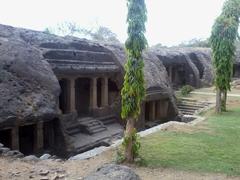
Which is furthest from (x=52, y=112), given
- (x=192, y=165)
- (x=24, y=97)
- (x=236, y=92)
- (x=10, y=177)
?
(x=236, y=92)

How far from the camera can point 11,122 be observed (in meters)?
13.7

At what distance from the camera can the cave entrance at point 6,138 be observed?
14.6 metres

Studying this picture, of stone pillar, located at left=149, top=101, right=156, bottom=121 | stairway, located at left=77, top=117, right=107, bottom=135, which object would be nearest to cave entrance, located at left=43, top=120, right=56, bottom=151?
stairway, located at left=77, top=117, right=107, bottom=135

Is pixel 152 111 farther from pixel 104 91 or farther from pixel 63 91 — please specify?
pixel 63 91

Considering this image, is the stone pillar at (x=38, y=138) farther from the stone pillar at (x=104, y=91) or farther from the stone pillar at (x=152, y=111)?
the stone pillar at (x=152, y=111)

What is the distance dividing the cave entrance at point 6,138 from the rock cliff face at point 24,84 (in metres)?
1.08

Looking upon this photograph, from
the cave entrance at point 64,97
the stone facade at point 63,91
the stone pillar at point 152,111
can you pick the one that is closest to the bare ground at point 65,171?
the stone facade at point 63,91

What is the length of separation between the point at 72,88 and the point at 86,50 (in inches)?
109

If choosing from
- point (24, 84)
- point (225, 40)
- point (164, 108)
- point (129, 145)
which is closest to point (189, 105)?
point (164, 108)

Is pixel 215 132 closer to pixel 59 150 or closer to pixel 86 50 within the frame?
pixel 59 150

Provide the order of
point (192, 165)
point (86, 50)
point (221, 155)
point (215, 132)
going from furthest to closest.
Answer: point (86, 50)
point (215, 132)
point (221, 155)
point (192, 165)

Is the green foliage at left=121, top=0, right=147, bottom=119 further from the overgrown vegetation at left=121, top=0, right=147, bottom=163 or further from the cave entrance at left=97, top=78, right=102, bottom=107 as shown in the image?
the cave entrance at left=97, top=78, right=102, bottom=107

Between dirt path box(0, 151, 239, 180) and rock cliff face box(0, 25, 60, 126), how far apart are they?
10.2 feet

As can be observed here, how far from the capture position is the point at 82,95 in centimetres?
2208
